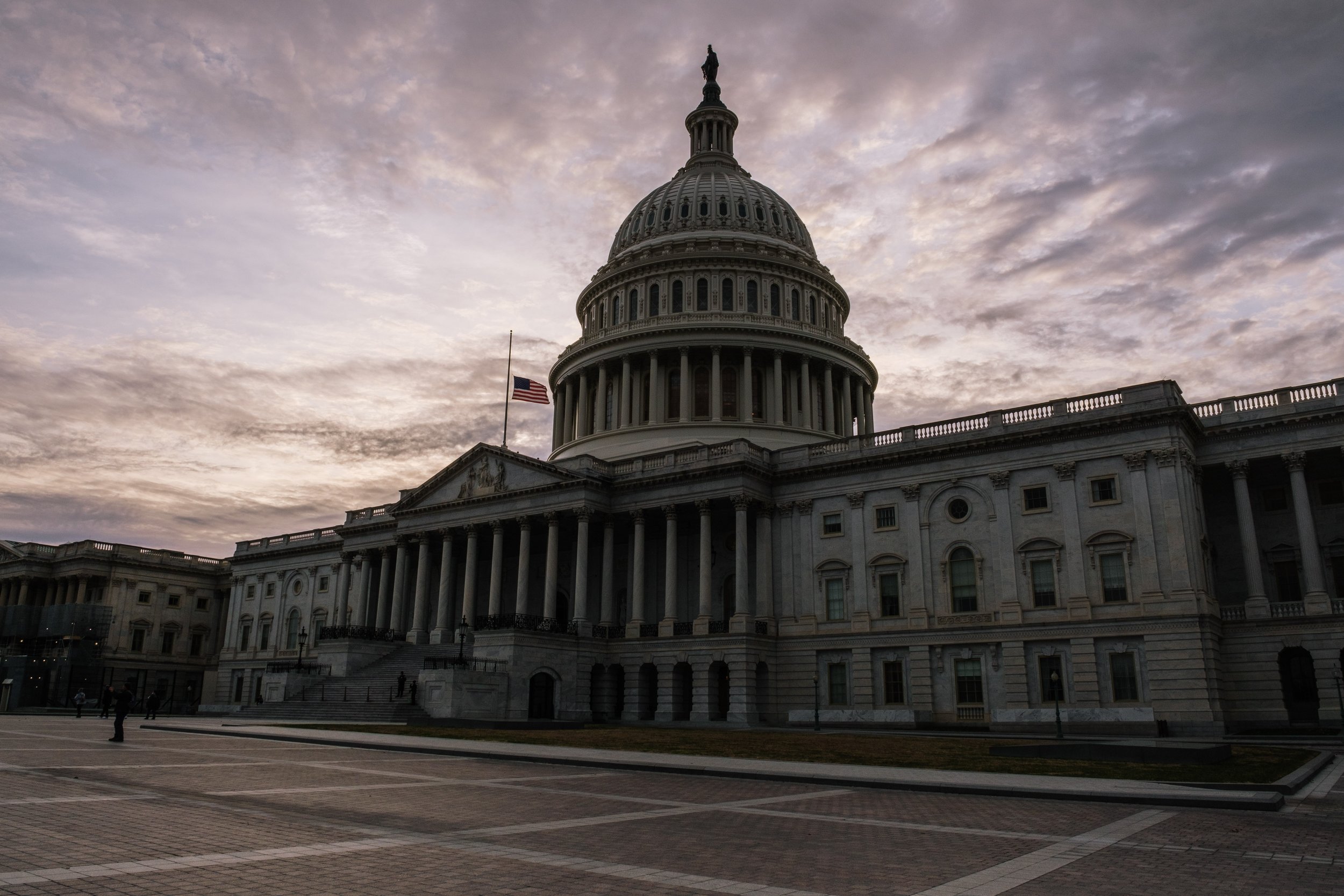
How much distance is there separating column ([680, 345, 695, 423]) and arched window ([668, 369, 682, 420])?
0.70 m

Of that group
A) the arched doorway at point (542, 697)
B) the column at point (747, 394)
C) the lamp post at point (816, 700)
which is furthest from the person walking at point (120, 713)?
the column at point (747, 394)

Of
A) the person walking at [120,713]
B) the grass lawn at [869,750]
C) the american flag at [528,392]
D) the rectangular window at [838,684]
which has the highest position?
the american flag at [528,392]

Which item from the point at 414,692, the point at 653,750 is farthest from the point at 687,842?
the point at 414,692

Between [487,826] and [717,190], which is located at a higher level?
[717,190]

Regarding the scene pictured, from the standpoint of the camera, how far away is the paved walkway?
10008 millimetres

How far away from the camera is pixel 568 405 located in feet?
287

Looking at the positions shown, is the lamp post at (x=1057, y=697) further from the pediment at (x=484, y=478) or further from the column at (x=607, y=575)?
the pediment at (x=484, y=478)

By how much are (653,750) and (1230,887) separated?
20.6 m

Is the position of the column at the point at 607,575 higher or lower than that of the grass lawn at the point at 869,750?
higher

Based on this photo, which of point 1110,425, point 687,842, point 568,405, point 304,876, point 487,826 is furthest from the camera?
point 568,405

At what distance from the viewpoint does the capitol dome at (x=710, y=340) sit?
78250 millimetres

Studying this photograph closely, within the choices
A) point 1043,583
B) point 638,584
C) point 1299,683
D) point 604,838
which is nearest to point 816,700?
point 1043,583

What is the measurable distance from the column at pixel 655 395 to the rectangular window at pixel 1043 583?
34.4m

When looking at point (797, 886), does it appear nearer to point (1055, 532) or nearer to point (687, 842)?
point (687, 842)
